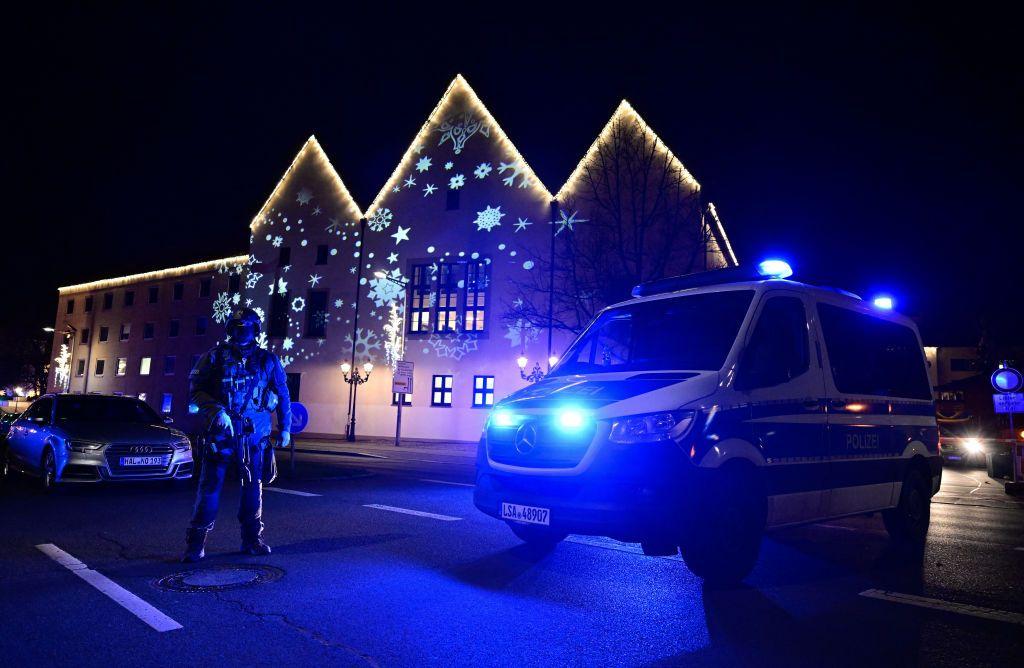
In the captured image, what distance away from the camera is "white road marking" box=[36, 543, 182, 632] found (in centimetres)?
392

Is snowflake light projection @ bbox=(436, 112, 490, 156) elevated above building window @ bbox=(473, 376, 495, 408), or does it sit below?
above

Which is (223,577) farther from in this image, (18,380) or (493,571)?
A: (18,380)

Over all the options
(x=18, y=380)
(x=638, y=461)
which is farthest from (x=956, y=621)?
(x=18, y=380)

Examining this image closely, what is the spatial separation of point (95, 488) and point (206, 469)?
19.7 feet

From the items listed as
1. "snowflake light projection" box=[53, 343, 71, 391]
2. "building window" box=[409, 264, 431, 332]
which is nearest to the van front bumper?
"building window" box=[409, 264, 431, 332]

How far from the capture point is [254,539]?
5.80 metres

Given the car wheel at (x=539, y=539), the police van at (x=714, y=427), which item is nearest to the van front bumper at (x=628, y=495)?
the police van at (x=714, y=427)

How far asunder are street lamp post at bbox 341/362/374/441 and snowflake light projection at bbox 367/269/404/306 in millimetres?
3588

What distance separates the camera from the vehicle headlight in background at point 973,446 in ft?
71.1

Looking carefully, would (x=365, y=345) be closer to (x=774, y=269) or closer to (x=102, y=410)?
(x=102, y=410)

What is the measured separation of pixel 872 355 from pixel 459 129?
101 feet

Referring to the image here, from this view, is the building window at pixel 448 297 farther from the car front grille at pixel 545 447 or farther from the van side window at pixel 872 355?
the car front grille at pixel 545 447

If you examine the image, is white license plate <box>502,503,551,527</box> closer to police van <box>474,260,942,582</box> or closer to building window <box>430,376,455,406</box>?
police van <box>474,260,942,582</box>

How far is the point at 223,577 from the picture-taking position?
16.3 ft
